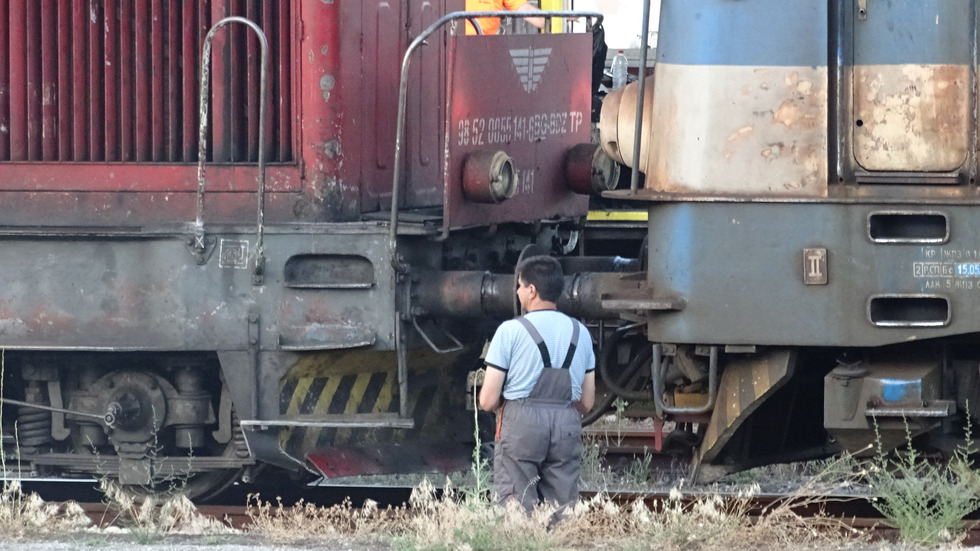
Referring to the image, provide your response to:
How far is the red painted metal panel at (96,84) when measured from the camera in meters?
6.39

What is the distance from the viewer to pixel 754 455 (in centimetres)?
597

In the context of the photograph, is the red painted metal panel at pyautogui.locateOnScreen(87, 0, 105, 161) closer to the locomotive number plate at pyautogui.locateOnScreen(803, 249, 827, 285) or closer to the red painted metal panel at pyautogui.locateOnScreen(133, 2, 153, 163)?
the red painted metal panel at pyautogui.locateOnScreen(133, 2, 153, 163)

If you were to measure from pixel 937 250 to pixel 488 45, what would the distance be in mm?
2403

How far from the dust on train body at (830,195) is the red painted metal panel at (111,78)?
277 cm

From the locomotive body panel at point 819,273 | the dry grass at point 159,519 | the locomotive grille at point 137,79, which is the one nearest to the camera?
the locomotive body panel at point 819,273

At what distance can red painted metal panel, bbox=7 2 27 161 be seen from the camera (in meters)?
6.45

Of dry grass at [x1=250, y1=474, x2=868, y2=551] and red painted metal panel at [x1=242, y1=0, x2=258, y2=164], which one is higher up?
red painted metal panel at [x1=242, y1=0, x2=258, y2=164]

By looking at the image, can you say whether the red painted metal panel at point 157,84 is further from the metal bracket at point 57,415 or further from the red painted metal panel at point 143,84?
the metal bracket at point 57,415

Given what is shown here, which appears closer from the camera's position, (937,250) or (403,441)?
(937,250)

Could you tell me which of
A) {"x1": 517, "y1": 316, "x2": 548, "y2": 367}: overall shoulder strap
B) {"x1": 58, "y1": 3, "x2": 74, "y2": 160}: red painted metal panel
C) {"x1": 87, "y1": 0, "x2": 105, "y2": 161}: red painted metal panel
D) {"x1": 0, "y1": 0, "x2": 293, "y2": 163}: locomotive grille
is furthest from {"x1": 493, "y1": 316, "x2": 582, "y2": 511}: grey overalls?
{"x1": 58, "y1": 3, "x2": 74, "y2": 160}: red painted metal panel

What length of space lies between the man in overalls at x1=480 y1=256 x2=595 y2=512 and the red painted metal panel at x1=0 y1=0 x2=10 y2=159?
2.94 meters

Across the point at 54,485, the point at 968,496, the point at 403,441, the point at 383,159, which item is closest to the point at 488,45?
the point at 383,159

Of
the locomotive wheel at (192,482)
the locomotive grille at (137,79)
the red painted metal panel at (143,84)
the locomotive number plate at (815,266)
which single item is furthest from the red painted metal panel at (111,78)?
the locomotive number plate at (815,266)

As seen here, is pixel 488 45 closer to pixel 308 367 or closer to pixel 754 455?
pixel 308 367
